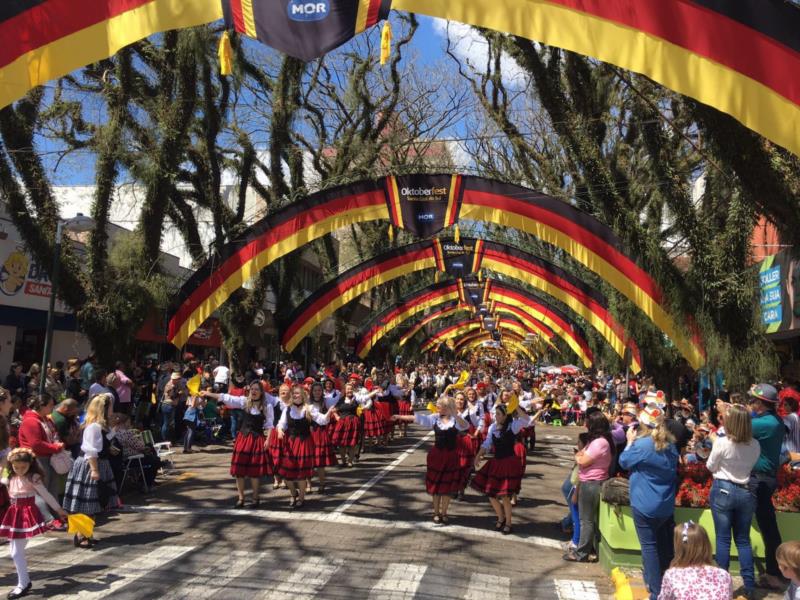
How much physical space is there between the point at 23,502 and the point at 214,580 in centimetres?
189

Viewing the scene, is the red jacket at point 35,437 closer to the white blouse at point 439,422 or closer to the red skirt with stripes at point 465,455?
the white blouse at point 439,422

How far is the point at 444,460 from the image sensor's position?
9.58 meters

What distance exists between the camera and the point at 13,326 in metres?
20.2

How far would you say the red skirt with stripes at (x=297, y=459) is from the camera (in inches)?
399

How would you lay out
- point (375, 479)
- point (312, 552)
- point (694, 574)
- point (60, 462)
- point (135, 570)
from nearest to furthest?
point (694, 574) → point (135, 570) → point (312, 552) → point (60, 462) → point (375, 479)

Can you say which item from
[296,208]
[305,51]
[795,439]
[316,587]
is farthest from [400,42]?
[316,587]

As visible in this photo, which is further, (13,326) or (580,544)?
(13,326)

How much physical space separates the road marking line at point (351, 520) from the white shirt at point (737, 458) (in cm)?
263

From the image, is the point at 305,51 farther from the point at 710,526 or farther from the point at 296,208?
the point at 296,208

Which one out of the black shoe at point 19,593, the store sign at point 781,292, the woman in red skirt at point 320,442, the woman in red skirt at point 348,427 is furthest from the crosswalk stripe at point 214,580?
the store sign at point 781,292

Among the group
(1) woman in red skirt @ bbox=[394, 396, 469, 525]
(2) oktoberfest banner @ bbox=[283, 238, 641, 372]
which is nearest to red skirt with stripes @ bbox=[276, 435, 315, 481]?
(1) woman in red skirt @ bbox=[394, 396, 469, 525]

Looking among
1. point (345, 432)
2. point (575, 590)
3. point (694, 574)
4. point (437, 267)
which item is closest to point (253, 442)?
point (345, 432)

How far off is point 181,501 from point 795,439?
8403 millimetres

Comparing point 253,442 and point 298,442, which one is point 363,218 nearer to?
point 298,442
